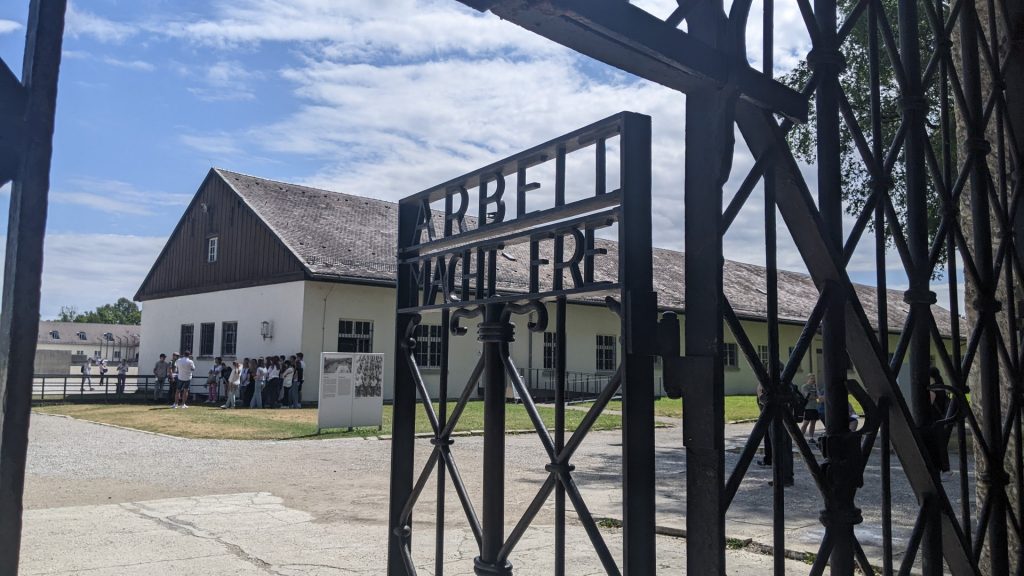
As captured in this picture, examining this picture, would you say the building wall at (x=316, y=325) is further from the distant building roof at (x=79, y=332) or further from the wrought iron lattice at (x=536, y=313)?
the distant building roof at (x=79, y=332)

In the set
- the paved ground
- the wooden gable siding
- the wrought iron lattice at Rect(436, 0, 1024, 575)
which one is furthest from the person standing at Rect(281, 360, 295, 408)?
the wrought iron lattice at Rect(436, 0, 1024, 575)

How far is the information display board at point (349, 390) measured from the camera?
48.4 feet

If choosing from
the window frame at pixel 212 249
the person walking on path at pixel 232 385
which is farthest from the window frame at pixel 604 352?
the window frame at pixel 212 249

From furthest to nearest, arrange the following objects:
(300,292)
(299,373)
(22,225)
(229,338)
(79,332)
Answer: (79,332) < (229,338) < (300,292) < (299,373) < (22,225)

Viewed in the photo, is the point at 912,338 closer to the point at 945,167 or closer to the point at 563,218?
the point at 945,167

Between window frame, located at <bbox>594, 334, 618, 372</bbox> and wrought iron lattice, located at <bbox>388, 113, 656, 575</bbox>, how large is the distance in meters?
26.7

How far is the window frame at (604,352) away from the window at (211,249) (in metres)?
14.2

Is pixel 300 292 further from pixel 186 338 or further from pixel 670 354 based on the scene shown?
pixel 670 354

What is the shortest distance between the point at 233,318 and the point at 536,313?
25396 mm

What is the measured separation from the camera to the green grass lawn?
1461 cm

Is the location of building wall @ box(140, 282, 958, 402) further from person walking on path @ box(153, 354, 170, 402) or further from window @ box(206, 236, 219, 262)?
person walking on path @ box(153, 354, 170, 402)

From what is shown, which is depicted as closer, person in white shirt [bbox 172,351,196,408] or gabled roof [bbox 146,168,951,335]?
person in white shirt [bbox 172,351,196,408]

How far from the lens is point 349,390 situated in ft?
49.3

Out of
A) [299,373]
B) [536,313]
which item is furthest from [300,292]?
[536,313]
